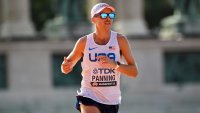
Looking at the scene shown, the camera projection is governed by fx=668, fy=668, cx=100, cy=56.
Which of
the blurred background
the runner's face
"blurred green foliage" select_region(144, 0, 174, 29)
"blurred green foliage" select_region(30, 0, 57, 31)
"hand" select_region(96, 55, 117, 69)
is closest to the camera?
"hand" select_region(96, 55, 117, 69)

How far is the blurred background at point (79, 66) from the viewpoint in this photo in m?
23.0

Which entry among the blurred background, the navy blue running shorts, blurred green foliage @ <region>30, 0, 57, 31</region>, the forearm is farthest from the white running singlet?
blurred green foliage @ <region>30, 0, 57, 31</region>

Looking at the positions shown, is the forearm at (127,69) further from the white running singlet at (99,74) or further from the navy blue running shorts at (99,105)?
the navy blue running shorts at (99,105)

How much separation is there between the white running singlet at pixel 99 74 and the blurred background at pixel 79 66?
14279 mm

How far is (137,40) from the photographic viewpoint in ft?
77.0

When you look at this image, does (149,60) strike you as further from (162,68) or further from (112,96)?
(112,96)

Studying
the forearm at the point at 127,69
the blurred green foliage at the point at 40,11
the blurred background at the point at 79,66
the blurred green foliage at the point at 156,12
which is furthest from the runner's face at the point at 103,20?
the blurred green foliage at the point at 156,12

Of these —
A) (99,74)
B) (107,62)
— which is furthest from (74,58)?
(107,62)

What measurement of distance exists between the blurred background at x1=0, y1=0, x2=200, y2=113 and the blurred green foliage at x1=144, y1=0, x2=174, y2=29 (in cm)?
2953

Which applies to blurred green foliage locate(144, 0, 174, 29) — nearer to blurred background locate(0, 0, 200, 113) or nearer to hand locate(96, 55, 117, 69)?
blurred background locate(0, 0, 200, 113)

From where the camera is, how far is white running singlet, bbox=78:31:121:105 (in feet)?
24.5

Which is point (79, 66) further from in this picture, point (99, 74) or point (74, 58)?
point (99, 74)

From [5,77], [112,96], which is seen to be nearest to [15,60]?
[5,77]

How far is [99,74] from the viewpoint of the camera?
7.46m
